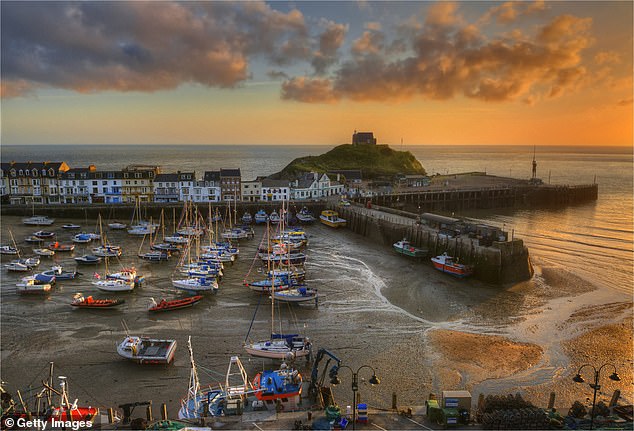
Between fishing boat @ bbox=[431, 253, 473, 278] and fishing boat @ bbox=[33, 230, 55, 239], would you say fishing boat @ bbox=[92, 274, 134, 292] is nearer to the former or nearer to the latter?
fishing boat @ bbox=[33, 230, 55, 239]

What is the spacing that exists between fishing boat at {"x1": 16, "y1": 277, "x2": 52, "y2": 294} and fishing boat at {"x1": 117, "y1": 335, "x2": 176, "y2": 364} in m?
15.4

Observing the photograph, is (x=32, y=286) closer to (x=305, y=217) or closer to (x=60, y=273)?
(x=60, y=273)

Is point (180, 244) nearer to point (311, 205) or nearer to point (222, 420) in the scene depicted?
point (311, 205)

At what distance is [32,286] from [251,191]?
46.0 metres

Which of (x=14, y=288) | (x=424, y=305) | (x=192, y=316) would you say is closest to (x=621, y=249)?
(x=424, y=305)

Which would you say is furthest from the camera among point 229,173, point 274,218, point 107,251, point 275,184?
point 275,184

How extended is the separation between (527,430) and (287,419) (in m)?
9.15

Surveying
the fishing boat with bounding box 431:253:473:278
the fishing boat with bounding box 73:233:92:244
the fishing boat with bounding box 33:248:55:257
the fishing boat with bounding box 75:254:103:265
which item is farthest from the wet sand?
the fishing boat with bounding box 73:233:92:244

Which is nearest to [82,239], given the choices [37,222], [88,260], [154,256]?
[88,260]

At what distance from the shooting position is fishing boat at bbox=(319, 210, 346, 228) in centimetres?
6719

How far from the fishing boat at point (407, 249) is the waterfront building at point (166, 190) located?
44.2m

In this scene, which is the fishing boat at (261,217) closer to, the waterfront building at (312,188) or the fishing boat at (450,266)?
the waterfront building at (312,188)

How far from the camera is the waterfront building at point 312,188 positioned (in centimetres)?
8169

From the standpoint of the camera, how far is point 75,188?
256ft
